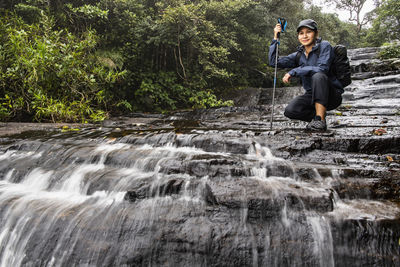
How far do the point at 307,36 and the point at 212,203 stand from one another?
2.91 meters

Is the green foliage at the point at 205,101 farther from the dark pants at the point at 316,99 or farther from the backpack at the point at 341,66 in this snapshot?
the backpack at the point at 341,66

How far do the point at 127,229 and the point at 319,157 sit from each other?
2392mm

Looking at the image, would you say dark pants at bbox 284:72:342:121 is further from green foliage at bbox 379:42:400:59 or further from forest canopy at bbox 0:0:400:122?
green foliage at bbox 379:42:400:59

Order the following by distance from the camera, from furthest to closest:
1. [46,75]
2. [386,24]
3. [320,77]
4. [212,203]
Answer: [386,24], [46,75], [320,77], [212,203]

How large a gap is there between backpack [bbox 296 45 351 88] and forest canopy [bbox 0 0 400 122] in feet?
18.4

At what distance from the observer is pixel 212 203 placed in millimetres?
2219

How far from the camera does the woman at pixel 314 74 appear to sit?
344 cm

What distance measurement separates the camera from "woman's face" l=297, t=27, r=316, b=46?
3.46m

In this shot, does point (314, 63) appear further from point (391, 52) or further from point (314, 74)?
point (391, 52)

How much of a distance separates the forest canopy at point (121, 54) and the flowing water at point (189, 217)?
4.06m

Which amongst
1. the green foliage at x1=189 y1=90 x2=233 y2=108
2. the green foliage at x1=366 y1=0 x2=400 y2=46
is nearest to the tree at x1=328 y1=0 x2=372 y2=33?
the green foliage at x1=366 y1=0 x2=400 y2=46

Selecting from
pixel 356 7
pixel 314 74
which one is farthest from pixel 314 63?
pixel 356 7

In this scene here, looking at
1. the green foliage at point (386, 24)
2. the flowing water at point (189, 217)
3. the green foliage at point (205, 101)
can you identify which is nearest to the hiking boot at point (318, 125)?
the flowing water at point (189, 217)

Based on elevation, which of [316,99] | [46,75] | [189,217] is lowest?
[189,217]
